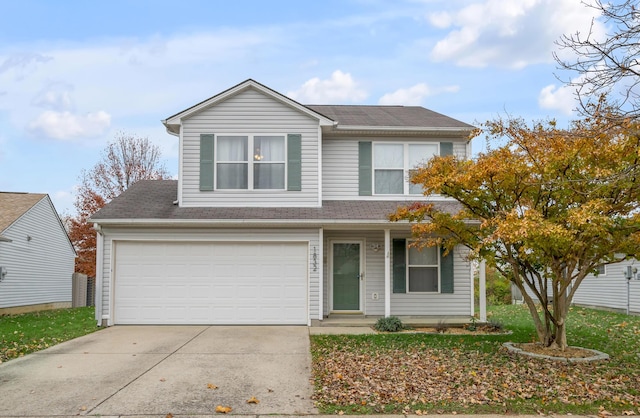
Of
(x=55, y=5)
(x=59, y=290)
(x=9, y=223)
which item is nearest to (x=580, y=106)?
(x=55, y=5)

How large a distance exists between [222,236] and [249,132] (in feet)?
9.42

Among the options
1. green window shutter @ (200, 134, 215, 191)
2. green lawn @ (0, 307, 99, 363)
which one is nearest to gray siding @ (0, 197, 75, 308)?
green lawn @ (0, 307, 99, 363)

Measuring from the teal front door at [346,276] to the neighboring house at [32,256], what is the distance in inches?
444

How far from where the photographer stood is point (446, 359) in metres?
8.53

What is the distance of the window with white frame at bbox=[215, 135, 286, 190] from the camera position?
13422 mm

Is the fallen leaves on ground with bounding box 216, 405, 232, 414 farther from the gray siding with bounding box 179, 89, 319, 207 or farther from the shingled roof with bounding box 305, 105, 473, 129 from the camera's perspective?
the shingled roof with bounding box 305, 105, 473, 129

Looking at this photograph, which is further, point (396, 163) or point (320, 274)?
point (396, 163)

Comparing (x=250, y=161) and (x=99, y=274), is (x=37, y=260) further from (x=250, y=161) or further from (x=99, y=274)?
(x=250, y=161)

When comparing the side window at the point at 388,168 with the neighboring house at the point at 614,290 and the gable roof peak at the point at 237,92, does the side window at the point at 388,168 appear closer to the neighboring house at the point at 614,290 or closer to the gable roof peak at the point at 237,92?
the gable roof peak at the point at 237,92

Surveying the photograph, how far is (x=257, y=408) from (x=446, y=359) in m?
3.88

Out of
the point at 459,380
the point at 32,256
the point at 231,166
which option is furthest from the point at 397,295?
the point at 32,256

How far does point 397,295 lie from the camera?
13.6 metres

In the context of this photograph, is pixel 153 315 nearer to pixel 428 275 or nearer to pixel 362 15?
pixel 428 275

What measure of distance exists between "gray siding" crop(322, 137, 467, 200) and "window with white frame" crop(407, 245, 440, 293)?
161 cm
